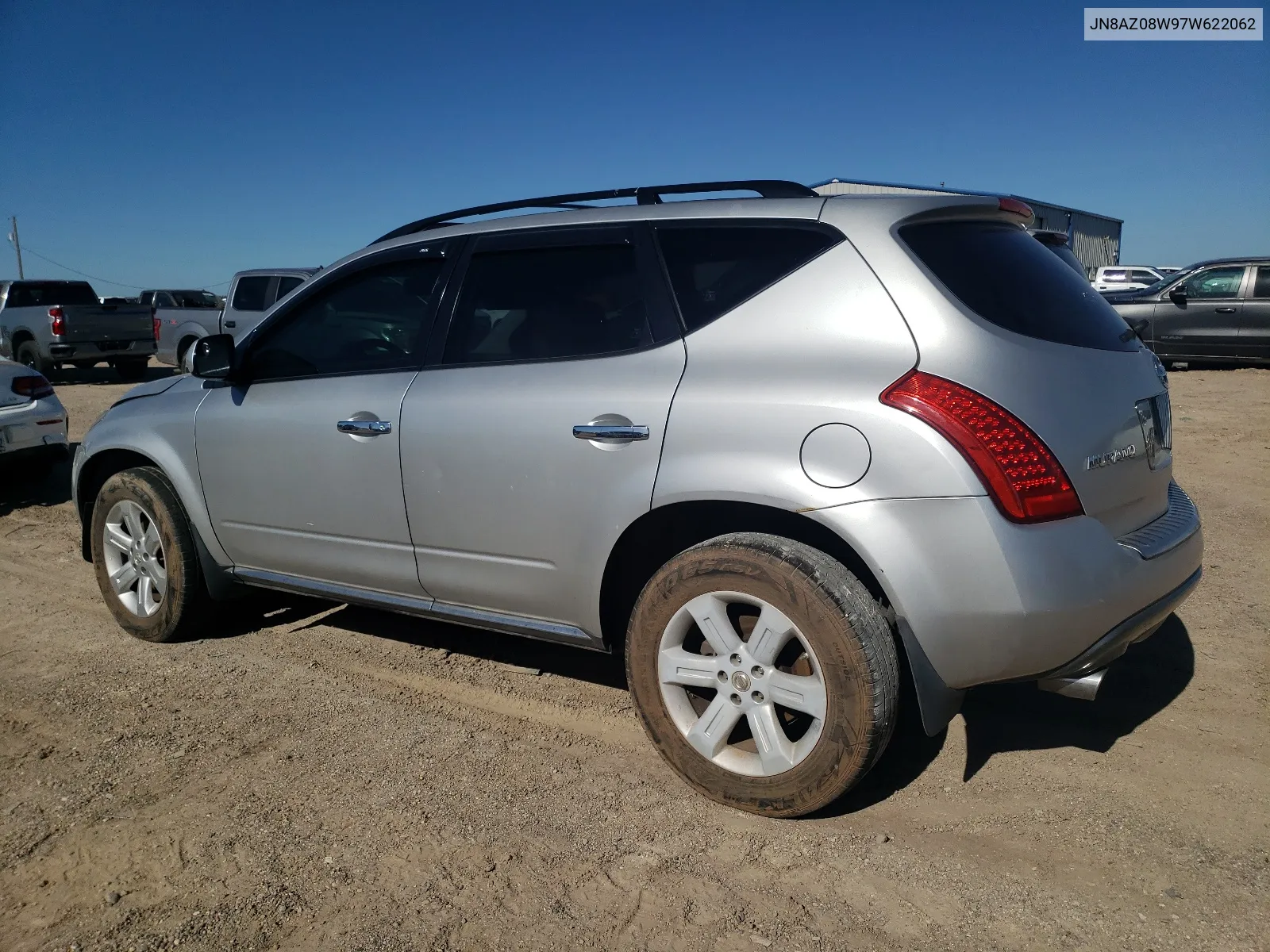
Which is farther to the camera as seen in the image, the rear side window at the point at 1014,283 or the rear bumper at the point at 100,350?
the rear bumper at the point at 100,350

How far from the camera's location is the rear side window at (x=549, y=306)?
3.09 m

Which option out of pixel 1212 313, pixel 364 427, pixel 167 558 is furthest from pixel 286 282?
pixel 1212 313

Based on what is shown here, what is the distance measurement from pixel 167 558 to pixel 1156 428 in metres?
4.06

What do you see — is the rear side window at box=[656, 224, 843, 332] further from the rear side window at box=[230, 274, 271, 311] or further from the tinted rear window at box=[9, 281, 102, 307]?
the tinted rear window at box=[9, 281, 102, 307]

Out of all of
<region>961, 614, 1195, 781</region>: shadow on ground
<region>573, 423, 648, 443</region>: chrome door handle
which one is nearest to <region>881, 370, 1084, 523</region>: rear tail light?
<region>573, 423, 648, 443</region>: chrome door handle

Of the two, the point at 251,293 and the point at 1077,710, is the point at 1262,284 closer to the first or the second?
the point at 1077,710

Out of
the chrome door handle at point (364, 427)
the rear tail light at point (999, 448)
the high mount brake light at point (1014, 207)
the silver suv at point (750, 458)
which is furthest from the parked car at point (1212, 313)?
the chrome door handle at point (364, 427)

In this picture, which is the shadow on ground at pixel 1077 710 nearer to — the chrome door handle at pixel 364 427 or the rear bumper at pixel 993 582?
the rear bumper at pixel 993 582

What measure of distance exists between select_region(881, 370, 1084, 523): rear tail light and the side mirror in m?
2.86

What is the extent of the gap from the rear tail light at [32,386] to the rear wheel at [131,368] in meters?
11.3

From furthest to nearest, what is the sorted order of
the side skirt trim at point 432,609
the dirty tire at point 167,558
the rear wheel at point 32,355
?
1. the rear wheel at point 32,355
2. the dirty tire at point 167,558
3. the side skirt trim at point 432,609

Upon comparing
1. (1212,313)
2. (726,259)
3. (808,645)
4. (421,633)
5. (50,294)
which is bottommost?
(421,633)

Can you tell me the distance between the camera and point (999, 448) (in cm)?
239

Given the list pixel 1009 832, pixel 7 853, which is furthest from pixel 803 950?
pixel 7 853
